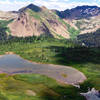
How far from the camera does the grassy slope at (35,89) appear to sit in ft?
317

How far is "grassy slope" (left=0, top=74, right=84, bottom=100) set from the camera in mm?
96500

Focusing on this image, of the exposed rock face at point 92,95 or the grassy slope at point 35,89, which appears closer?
the grassy slope at point 35,89

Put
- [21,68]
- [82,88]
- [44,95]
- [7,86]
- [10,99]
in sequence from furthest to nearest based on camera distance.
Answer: [21,68]
[82,88]
[7,86]
[44,95]
[10,99]

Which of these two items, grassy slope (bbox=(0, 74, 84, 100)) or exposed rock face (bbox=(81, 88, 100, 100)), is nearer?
grassy slope (bbox=(0, 74, 84, 100))

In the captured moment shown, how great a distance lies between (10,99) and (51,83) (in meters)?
40.7

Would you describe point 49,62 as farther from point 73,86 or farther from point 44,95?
point 44,95

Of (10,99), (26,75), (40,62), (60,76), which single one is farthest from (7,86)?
(40,62)

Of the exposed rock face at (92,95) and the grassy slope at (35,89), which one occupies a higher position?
the grassy slope at (35,89)

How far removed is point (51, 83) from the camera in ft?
416

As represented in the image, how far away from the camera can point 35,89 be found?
10838 centimetres

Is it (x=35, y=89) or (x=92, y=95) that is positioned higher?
(x=35, y=89)

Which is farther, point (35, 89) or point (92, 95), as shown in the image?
point (35, 89)

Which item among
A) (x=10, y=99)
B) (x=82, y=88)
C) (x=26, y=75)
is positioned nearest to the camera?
(x=10, y=99)

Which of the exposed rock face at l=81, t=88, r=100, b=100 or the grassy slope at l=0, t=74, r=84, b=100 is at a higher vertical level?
the grassy slope at l=0, t=74, r=84, b=100
